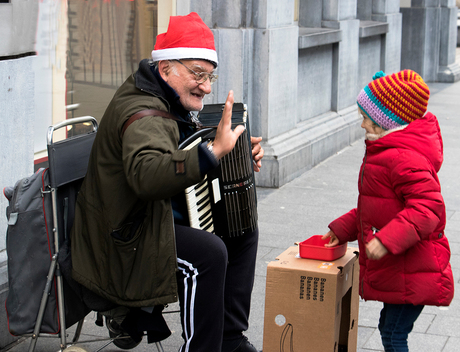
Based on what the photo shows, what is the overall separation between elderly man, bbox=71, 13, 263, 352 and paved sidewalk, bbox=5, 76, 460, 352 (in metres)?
0.64

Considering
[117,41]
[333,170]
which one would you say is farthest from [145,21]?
[333,170]

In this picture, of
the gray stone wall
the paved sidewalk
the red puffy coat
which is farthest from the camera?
the gray stone wall

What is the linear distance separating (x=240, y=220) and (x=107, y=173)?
2.30ft

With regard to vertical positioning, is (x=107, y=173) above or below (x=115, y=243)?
above

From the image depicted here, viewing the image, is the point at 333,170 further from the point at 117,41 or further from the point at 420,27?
the point at 420,27

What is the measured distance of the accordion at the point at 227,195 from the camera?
299cm

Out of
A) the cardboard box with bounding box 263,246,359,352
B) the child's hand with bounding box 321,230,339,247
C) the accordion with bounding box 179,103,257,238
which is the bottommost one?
the cardboard box with bounding box 263,246,359,352

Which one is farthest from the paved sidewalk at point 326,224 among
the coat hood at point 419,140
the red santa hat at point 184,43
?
the red santa hat at point 184,43

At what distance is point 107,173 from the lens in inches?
112

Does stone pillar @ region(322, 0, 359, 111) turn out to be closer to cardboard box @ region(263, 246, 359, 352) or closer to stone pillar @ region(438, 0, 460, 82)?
cardboard box @ region(263, 246, 359, 352)

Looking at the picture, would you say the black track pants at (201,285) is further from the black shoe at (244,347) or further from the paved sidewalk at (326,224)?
the paved sidewalk at (326,224)

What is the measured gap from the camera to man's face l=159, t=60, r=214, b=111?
9.93 ft

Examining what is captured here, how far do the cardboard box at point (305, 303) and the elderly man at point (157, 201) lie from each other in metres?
0.30

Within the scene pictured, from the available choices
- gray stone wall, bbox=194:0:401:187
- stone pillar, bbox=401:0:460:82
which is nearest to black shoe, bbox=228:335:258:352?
gray stone wall, bbox=194:0:401:187
